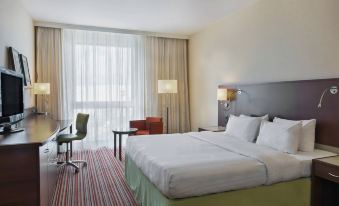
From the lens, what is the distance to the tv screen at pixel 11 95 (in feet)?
7.68

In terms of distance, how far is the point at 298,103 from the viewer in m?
3.17

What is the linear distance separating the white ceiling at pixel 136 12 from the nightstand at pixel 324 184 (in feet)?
8.88

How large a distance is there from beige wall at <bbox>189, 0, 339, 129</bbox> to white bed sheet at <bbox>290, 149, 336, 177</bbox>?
90cm

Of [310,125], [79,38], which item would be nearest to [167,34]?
[79,38]

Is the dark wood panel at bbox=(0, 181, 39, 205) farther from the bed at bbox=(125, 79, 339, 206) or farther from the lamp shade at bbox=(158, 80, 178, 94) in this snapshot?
the lamp shade at bbox=(158, 80, 178, 94)

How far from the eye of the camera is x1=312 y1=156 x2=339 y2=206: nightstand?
2.36m

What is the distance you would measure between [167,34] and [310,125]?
13.6 feet

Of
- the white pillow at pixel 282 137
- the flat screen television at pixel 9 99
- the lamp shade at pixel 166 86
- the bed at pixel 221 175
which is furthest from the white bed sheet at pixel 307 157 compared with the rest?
the lamp shade at pixel 166 86

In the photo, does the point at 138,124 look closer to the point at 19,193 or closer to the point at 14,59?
the point at 14,59

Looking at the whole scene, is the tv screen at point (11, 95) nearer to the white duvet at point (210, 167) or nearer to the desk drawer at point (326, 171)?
the white duvet at point (210, 167)

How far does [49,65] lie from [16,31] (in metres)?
1.57

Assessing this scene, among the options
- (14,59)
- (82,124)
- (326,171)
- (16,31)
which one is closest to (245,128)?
(326,171)

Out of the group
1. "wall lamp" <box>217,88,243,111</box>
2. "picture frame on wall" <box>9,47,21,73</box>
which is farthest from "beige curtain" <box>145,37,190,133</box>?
"picture frame on wall" <box>9,47,21,73</box>

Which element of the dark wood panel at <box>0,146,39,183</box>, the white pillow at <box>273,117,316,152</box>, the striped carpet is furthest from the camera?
the striped carpet
